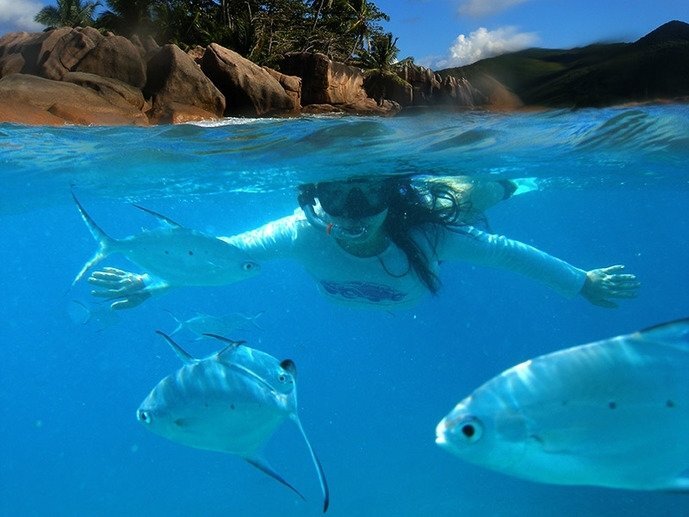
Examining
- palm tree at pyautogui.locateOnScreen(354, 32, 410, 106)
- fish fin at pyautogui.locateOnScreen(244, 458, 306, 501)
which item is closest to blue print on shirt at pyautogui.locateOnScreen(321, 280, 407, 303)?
fish fin at pyautogui.locateOnScreen(244, 458, 306, 501)

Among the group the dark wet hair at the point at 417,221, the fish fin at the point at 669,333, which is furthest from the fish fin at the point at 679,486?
the dark wet hair at the point at 417,221

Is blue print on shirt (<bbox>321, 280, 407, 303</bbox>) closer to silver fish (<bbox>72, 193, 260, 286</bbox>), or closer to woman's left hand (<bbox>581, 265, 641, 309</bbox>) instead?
silver fish (<bbox>72, 193, 260, 286</bbox>)

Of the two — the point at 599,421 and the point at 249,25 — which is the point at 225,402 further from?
the point at 249,25

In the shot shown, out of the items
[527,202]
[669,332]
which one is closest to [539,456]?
[669,332]

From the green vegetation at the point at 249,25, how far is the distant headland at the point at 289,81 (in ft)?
5.77

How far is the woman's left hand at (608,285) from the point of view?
646cm

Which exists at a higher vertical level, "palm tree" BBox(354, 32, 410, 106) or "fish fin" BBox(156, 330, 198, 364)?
"palm tree" BBox(354, 32, 410, 106)

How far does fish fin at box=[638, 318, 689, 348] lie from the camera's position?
197 centimetres

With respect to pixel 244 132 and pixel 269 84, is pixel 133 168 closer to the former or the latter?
pixel 244 132

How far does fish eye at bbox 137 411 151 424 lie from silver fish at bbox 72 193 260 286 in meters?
1.99

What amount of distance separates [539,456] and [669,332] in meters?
0.62

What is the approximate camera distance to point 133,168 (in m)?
14.0

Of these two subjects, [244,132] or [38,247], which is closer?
[244,132]

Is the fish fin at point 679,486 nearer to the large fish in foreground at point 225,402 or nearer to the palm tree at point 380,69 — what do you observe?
the large fish in foreground at point 225,402
